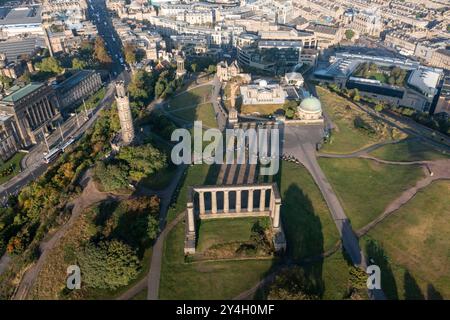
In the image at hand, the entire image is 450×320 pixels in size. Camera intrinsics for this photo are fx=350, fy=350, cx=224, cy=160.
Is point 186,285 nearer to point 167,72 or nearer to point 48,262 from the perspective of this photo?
point 48,262

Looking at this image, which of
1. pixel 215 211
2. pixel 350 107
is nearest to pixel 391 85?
pixel 350 107

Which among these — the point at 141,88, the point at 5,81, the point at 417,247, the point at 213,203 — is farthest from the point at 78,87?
the point at 417,247

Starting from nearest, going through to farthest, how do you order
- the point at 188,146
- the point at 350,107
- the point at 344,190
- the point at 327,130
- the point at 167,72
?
the point at 344,190
the point at 188,146
the point at 327,130
the point at 350,107
the point at 167,72

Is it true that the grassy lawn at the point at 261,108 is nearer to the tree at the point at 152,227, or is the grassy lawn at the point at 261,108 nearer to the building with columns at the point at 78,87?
the tree at the point at 152,227

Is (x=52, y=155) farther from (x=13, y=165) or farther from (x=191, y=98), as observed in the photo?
(x=191, y=98)

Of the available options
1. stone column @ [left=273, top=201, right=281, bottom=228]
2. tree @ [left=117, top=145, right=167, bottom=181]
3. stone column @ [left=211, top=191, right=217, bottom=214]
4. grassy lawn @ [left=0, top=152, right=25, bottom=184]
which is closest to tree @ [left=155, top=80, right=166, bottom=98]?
tree @ [left=117, top=145, right=167, bottom=181]

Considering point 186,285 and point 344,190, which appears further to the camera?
point 344,190
